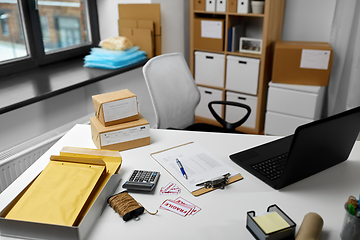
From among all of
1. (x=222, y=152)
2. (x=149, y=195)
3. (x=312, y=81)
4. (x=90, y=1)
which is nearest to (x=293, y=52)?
(x=312, y=81)

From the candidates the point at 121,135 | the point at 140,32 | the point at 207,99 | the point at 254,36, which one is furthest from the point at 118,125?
the point at 254,36

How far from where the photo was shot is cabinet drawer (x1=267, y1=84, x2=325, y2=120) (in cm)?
285

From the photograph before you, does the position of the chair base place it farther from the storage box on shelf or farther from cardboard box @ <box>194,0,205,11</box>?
cardboard box @ <box>194,0,205,11</box>

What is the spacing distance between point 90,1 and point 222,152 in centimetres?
218

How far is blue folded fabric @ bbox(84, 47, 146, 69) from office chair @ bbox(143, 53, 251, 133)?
606 millimetres

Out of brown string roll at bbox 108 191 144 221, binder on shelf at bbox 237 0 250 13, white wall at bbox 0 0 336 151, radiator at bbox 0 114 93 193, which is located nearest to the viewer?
brown string roll at bbox 108 191 144 221

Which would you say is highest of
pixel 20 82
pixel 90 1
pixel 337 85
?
pixel 90 1

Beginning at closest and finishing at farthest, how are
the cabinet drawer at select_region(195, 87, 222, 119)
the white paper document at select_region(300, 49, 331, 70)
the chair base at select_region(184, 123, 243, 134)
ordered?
the chair base at select_region(184, 123, 243, 134)
the white paper document at select_region(300, 49, 331, 70)
the cabinet drawer at select_region(195, 87, 222, 119)

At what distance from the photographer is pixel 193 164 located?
144cm

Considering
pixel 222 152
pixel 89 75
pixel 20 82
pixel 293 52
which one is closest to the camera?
pixel 222 152

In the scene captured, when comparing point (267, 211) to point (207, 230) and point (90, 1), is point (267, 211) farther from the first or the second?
point (90, 1)

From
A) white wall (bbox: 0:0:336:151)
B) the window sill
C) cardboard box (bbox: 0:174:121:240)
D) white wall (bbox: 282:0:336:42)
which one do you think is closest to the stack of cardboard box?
cardboard box (bbox: 0:174:121:240)

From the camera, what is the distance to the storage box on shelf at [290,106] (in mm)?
2865

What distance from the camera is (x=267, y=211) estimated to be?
1.12m
